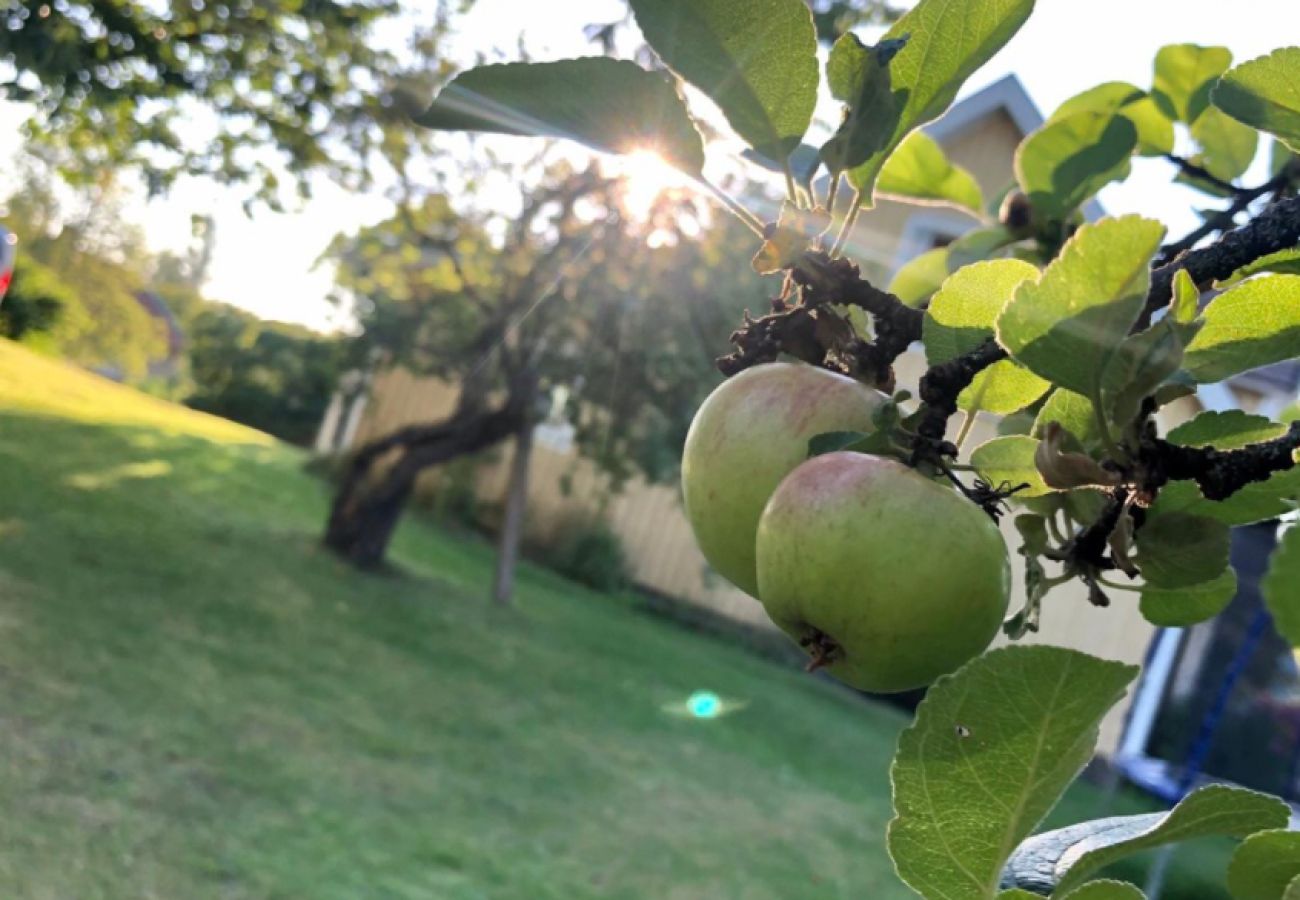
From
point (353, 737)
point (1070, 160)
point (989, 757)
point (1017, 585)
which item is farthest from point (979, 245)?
point (1017, 585)

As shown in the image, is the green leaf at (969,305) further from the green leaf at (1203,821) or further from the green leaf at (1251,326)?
the green leaf at (1203,821)

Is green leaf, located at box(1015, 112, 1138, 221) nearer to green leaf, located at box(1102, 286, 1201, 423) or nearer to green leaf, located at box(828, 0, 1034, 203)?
green leaf, located at box(828, 0, 1034, 203)

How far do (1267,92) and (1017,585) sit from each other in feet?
25.5

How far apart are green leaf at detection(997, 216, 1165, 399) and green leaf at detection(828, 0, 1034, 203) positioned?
0.54 ft

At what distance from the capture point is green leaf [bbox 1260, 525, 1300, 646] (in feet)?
0.98

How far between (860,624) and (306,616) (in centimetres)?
608

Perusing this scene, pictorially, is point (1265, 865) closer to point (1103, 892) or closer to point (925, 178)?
point (1103, 892)

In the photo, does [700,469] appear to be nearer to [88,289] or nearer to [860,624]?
[860,624]

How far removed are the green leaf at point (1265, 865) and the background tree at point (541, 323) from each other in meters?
6.87

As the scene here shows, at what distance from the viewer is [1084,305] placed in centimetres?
41

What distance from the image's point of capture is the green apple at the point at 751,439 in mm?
579

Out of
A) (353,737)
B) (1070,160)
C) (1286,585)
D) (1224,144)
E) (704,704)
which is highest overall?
(1224,144)

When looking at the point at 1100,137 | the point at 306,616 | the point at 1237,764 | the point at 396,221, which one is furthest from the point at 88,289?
the point at 1100,137

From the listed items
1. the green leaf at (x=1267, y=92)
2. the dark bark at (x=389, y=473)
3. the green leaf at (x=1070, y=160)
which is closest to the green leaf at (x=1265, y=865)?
the green leaf at (x=1267, y=92)
